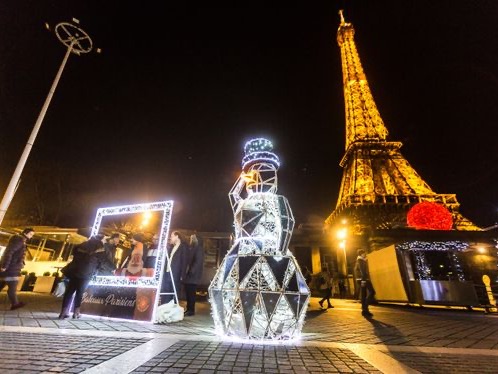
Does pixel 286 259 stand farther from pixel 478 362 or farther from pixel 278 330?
pixel 478 362

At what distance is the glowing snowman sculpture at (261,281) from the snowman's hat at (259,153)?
100 cm

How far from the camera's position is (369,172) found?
4294cm

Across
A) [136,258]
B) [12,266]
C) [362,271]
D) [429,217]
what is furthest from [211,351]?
[429,217]

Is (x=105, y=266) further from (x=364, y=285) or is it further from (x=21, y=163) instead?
(x=364, y=285)

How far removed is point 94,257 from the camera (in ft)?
20.2

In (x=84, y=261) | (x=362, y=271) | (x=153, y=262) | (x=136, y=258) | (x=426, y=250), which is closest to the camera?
(x=84, y=261)

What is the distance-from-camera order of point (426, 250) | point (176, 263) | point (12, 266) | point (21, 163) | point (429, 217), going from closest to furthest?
point (12, 266)
point (176, 263)
point (21, 163)
point (426, 250)
point (429, 217)

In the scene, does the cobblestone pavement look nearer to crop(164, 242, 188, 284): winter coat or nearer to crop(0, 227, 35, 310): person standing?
crop(0, 227, 35, 310): person standing

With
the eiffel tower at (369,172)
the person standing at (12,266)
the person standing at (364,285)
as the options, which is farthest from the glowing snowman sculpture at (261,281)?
the eiffel tower at (369,172)

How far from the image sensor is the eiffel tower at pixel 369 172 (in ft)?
118

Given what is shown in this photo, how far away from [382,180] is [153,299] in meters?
43.6

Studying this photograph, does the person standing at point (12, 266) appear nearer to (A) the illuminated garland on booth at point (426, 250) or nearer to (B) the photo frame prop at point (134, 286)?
(B) the photo frame prop at point (134, 286)

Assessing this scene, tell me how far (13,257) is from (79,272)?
86.7 inches

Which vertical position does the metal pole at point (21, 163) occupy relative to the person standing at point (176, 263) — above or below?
above
